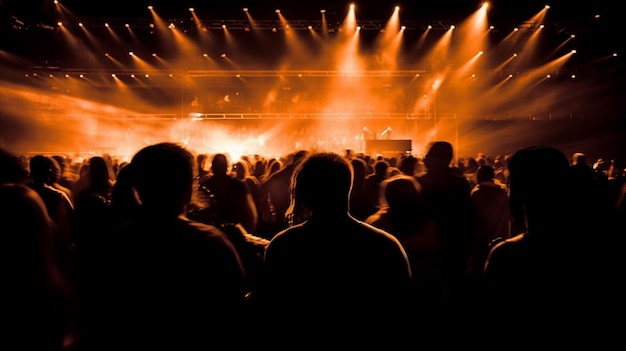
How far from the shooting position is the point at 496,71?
1728 cm

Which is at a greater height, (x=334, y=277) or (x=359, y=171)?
(x=359, y=171)

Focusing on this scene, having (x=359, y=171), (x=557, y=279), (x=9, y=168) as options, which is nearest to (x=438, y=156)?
(x=359, y=171)

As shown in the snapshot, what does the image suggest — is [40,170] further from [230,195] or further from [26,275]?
[26,275]

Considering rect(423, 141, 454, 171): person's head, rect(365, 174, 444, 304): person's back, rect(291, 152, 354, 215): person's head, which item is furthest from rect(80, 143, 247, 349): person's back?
rect(423, 141, 454, 171): person's head

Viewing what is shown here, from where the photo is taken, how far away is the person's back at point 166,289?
1.69 meters

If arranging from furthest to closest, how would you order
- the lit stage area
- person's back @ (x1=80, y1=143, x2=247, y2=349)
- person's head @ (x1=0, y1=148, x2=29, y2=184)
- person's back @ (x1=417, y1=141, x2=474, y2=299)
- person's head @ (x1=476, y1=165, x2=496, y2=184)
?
1. the lit stage area
2. person's head @ (x1=476, y1=165, x2=496, y2=184)
3. person's back @ (x1=417, y1=141, x2=474, y2=299)
4. person's head @ (x1=0, y1=148, x2=29, y2=184)
5. person's back @ (x1=80, y1=143, x2=247, y2=349)

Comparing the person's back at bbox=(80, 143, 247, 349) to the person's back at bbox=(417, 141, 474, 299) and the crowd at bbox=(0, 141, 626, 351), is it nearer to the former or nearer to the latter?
the crowd at bbox=(0, 141, 626, 351)

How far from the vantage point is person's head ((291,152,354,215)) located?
1813mm

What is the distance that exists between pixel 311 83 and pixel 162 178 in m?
19.6

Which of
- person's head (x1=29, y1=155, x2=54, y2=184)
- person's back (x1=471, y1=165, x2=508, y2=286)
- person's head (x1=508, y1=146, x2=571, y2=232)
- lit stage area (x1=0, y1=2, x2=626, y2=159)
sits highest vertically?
lit stage area (x1=0, y1=2, x2=626, y2=159)

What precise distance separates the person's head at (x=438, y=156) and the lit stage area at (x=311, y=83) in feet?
37.7

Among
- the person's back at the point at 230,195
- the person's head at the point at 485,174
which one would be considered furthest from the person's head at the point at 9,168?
the person's head at the point at 485,174

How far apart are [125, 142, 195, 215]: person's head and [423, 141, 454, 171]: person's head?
8.40ft

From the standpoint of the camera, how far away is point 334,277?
1774mm
